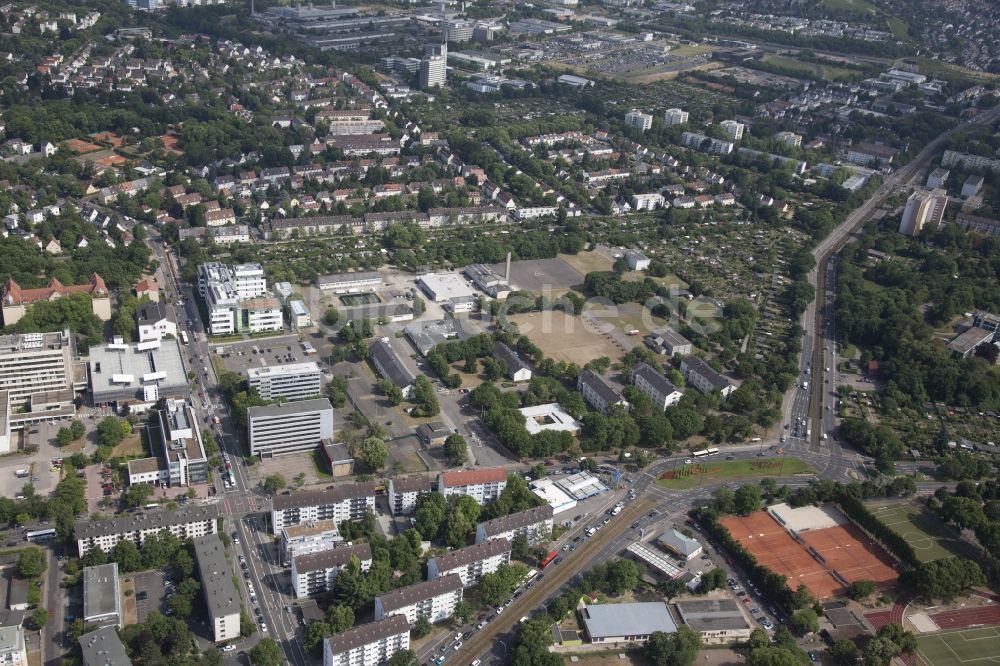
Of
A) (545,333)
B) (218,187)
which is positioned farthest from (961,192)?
(218,187)

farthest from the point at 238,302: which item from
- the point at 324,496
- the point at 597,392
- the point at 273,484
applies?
the point at 597,392

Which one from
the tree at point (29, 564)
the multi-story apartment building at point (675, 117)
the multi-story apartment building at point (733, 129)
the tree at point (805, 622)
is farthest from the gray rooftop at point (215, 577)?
the multi-story apartment building at point (675, 117)

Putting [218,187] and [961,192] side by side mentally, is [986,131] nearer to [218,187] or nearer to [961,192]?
[961,192]

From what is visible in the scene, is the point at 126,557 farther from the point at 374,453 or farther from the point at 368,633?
the point at 374,453

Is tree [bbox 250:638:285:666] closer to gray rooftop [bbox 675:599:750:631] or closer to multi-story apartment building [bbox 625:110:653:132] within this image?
gray rooftop [bbox 675:599:750:631]

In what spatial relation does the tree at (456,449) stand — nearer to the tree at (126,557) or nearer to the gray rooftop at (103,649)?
the tree at (126,557)

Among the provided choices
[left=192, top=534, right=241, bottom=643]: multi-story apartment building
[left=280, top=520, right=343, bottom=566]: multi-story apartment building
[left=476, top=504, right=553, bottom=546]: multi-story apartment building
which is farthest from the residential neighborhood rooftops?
[left=192, top=534, right=241, bottom=643]: multi-story apartment building
